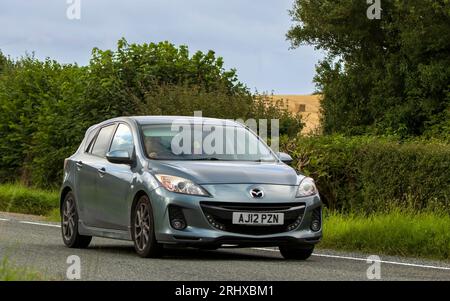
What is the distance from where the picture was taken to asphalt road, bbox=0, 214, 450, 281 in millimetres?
11766

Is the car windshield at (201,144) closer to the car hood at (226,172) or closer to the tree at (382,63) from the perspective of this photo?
the car hood at (226,172)

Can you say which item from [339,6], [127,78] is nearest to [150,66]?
[127,78]

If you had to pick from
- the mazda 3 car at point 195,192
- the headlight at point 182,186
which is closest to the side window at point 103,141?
the mazda 3 car at point 195,192

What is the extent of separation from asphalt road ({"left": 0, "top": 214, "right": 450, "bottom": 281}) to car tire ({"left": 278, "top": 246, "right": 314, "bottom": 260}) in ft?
0.39

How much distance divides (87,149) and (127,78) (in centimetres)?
1505

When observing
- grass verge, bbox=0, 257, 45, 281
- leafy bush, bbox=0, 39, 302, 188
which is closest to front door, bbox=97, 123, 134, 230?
grass verge, bbox=0, 257, 45, 281

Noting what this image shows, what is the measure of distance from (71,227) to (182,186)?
303 cm

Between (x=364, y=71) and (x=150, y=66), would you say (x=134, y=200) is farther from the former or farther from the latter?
(x=364, y=71)

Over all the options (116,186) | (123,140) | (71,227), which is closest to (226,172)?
(116,186)

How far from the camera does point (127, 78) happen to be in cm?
3127

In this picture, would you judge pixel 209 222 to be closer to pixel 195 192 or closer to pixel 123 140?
pixel 195 192

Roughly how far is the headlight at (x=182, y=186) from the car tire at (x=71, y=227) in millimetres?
2707

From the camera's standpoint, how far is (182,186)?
44.0ft

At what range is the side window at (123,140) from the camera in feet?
48.6
